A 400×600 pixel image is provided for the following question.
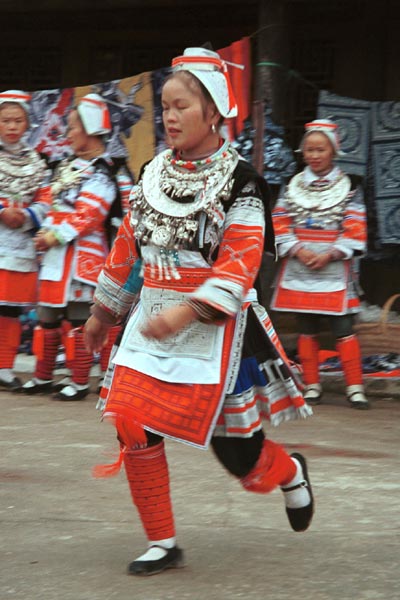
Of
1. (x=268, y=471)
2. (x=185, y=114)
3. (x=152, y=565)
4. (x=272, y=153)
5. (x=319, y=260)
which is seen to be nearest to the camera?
(x=185, y=114)

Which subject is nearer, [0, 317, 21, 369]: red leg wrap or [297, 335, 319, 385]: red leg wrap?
[297, 335, 319, 385]: red leg wrap

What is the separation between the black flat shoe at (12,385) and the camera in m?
8.08

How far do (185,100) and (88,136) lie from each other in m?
3.70

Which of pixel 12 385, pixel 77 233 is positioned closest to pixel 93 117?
pixel 77 233

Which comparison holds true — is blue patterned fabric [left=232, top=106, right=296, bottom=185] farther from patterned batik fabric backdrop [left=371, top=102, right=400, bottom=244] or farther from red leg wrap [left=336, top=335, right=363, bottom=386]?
red leg wrap [left=336, top=335, right=363, bottom=386]

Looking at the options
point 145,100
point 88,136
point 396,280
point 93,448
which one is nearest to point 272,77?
point 145,100

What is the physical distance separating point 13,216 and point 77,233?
0.44 m

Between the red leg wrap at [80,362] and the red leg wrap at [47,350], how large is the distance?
0.48 ft

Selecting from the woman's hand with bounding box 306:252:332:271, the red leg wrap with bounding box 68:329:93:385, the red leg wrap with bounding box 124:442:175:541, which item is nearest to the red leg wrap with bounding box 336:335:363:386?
the woman's hand with bounding box 306:252:332:271

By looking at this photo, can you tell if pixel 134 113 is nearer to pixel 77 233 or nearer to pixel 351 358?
pixel 77 233

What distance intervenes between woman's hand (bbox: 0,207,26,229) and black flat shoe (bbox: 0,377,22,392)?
1.11 m

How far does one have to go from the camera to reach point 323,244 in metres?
7.64

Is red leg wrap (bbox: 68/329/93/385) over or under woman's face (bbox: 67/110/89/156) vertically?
under

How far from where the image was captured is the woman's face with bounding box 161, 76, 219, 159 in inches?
152
